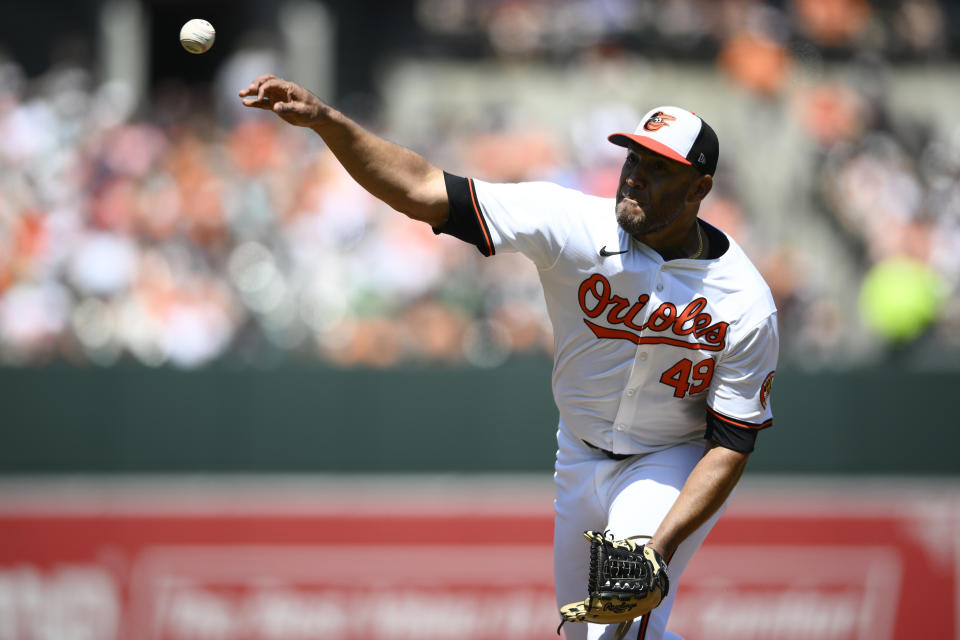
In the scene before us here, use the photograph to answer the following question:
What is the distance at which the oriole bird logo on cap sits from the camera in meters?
4.03

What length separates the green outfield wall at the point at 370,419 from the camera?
29.5ft

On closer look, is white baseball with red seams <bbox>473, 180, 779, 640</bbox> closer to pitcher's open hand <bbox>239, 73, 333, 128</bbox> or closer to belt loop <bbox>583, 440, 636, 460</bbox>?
belt loop <bbox>583, 440, 636, 460</bbox>

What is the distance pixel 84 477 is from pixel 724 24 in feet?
24.8

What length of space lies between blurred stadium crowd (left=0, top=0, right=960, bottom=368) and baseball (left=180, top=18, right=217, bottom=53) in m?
5.48

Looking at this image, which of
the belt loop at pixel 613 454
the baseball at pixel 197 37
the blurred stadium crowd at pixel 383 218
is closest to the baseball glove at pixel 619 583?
the belt loop at pixel 613 454

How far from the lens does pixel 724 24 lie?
40.7 ft

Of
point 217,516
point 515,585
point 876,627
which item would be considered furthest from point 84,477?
point 876,627

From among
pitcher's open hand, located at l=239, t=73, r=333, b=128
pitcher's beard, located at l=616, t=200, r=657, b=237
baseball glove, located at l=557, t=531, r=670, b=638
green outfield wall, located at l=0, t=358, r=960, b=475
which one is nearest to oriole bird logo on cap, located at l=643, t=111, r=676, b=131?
pitcher's beard, located at l=616, t=200, r=657, b=237

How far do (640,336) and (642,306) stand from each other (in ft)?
0.36

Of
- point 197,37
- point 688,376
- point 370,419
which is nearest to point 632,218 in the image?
point 688,376

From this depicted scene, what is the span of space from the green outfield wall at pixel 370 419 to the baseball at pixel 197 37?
5.40 meters

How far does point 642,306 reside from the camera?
420 cm

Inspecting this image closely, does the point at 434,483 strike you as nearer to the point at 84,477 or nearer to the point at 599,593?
the point at 84,477

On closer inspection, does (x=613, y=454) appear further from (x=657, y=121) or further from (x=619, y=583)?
(x=657, y=121)
